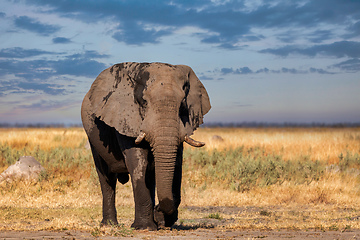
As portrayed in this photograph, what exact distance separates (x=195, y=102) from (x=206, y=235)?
8.39ft

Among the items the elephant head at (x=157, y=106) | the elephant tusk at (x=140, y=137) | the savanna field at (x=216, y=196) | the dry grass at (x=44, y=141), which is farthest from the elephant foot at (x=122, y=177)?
the dry grass at (x=44, y=141)

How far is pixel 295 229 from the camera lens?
9.88 metres

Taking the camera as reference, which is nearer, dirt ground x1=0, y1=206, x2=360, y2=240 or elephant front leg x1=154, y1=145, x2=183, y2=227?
dirt ground x1=0, y1=206, x2=360, y2=240

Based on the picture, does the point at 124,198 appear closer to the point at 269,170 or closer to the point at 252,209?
the point at 252,209

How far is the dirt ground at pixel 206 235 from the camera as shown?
838cm

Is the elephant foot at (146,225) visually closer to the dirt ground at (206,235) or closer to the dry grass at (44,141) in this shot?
the dirt ground at (206,235)

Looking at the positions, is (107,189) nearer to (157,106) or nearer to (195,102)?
(195,102)

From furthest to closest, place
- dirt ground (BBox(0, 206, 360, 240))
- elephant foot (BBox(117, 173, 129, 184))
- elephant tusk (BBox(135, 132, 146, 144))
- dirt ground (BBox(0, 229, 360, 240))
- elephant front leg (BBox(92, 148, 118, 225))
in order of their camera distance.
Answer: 1. elephant foot (BBox(117, 173, 129, 184))
2. elephant front leg (BBox(92, 148, 118, 225))
3. dirt ground (BBox(0, 206, 360, 240))
4. dirt ground (BBox(0, 229, 360, 240))
5. elephant tusk (BBox(135, 132, 146, 144))

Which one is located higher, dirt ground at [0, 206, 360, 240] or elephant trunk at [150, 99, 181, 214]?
elephant trunk at [150, 99, 181, 214]

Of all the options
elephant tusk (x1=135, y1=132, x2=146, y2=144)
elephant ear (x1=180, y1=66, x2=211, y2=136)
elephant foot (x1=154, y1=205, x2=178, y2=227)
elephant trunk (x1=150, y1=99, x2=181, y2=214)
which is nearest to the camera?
elephant trunk (x1=150, y1=99, x2=181, y2=214)

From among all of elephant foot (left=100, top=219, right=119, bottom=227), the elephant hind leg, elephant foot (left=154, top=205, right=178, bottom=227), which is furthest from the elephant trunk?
the elephant hind leg

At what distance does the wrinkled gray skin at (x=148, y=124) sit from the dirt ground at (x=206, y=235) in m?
0.43

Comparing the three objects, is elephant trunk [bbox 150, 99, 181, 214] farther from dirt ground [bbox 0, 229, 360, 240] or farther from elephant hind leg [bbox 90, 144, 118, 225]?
elephant hind leg [bbox 90, 144, 118, 225]

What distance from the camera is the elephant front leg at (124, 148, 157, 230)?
27.6ft
